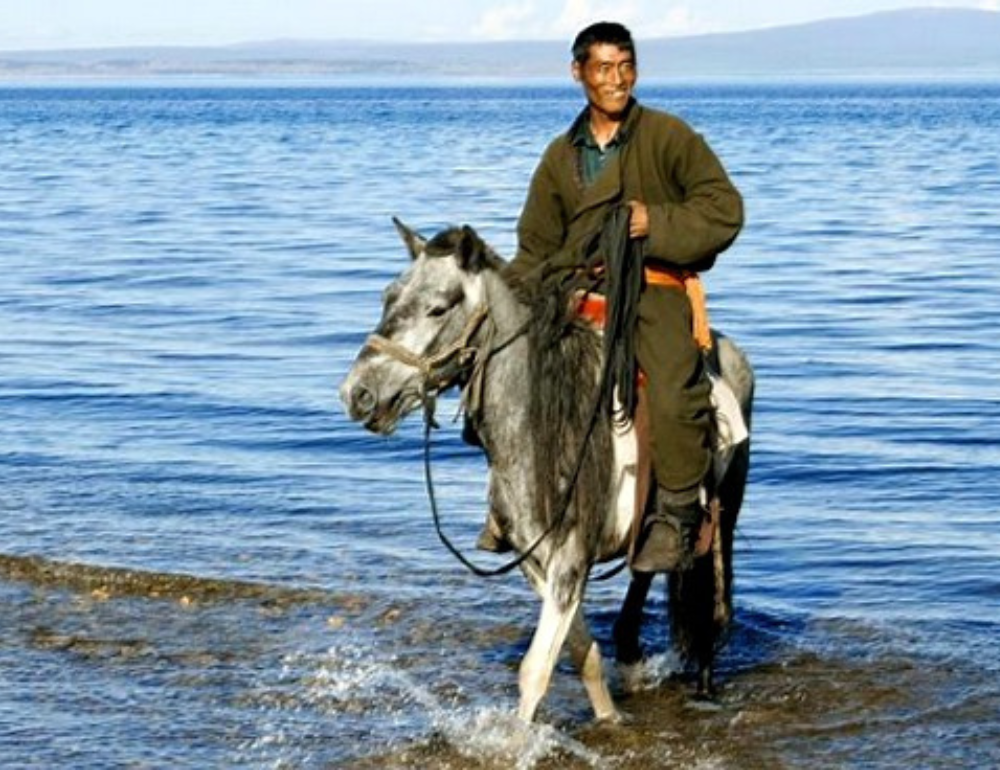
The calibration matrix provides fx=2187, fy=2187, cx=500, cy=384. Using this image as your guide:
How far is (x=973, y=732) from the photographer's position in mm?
9078

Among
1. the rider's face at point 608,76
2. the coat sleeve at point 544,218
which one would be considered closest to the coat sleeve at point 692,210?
the rider's face at point 608,76

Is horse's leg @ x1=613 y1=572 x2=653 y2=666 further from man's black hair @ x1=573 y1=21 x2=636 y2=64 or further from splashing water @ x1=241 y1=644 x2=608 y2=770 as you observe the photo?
man's black hair @ x1=573 y1=21 x2=636 y2=64

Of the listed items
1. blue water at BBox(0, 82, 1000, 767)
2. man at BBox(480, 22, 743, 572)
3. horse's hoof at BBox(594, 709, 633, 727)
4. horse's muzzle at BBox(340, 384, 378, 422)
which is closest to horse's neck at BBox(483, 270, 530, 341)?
man at BBox(480, 22, 743, 572)

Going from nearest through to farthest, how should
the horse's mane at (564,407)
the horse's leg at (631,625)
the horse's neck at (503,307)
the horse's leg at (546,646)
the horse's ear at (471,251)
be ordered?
the horse's ear at (471,251)
the horse's neck at (503,307)
the horse's mane at (564,407)
the horse's leg at (546,646)
the horse's leg at (631,625)

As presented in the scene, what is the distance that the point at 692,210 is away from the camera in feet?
26.8

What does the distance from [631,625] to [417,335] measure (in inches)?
107

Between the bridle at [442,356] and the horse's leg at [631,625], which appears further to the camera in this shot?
the horse's leg at [631,625]

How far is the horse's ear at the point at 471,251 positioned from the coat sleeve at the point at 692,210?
28.1 inches

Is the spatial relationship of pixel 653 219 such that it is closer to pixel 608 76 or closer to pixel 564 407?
pixel 608 76

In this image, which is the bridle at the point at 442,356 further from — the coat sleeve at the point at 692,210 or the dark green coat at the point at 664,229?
the coat sleeve at the point at 692,210

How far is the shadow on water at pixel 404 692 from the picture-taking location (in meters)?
8.83

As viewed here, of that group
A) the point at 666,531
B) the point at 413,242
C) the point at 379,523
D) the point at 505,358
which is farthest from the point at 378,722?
the point at 379,523

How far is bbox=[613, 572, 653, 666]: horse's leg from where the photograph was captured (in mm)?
9906

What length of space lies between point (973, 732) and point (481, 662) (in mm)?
2399
